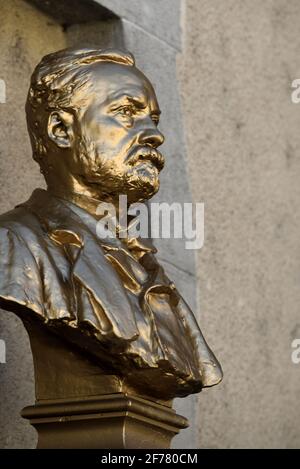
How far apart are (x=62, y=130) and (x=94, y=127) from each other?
87mm

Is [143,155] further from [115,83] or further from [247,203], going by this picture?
[247,203]

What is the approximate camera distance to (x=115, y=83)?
408cm

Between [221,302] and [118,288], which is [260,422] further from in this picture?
[118,288]

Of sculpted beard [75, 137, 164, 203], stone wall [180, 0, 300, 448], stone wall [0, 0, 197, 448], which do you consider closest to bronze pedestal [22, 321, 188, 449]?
sculpted beard [75, 137, 164, 203]

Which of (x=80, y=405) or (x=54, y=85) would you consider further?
(x=54, y=85)

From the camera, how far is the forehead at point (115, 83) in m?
4.07

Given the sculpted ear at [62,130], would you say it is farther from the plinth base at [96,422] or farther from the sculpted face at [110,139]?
the plinth base at [96,422]

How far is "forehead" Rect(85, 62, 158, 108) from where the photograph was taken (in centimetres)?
407

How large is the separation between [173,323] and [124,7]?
4.27ft

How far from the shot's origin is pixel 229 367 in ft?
18.5

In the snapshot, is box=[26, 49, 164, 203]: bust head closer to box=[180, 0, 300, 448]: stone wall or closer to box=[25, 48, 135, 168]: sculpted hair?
box=[25, 48, 135, 168]: sculpted hair

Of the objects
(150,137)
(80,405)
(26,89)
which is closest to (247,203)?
(26,89)
